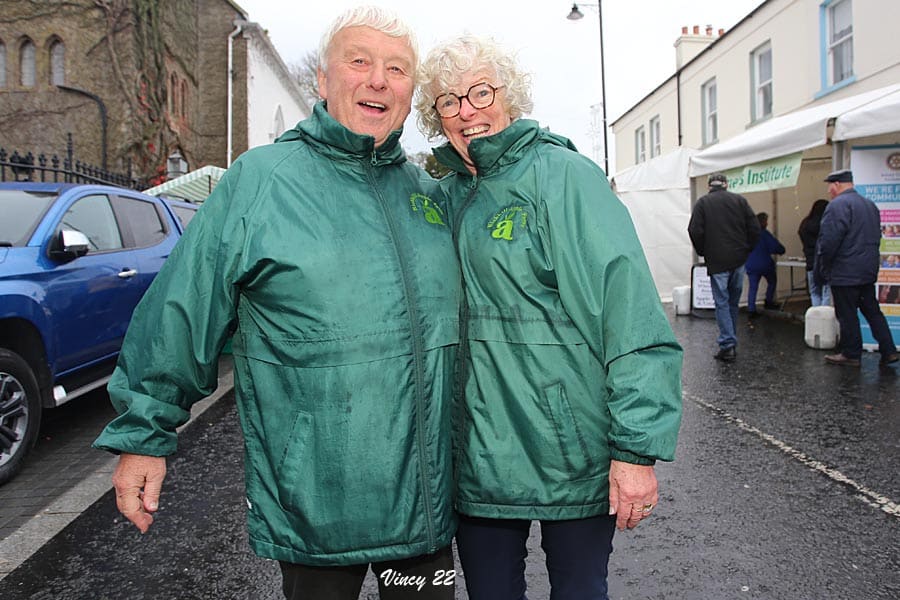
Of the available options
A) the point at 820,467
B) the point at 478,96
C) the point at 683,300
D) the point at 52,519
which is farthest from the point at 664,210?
the point at 478,96

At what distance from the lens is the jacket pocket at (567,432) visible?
1620 millimetres

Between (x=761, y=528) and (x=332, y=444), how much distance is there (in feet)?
8.56

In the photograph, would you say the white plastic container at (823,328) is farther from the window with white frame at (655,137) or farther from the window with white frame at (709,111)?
the window with white frame at (655,137)

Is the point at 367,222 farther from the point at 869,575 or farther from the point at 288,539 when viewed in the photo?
the point at 869,575

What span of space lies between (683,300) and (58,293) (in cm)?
974

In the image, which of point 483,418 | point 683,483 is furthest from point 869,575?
point 483,418

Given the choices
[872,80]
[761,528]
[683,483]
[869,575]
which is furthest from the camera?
[872,80]

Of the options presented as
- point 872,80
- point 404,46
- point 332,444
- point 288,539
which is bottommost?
point 288,539

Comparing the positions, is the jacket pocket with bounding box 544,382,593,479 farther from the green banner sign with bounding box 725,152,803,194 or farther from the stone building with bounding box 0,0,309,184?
the stone building with bounding box 0,0,309,184

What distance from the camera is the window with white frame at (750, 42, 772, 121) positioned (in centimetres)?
1423

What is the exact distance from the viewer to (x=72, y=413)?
5.76 m

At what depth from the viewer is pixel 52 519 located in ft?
11.4

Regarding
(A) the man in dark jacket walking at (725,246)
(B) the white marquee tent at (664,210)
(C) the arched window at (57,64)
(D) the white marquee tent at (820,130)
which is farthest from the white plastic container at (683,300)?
(C) the arched window at (57,64)

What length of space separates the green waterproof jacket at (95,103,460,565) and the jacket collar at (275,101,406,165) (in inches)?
1.1
